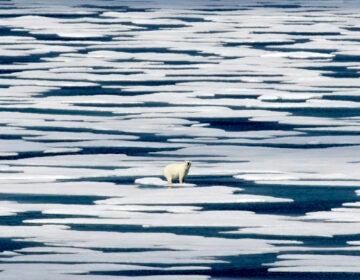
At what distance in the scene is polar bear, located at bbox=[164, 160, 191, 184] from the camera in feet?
25.4

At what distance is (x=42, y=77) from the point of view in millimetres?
13469

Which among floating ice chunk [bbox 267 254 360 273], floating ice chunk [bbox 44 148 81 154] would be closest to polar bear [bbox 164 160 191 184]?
floating ice chunk [bbox 44 148 81 154]

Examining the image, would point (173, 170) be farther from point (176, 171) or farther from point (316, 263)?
point (316, 263)

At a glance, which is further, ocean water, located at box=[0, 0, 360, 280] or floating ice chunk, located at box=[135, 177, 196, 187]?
floating ice chunk, located at box=[135, 177, 196, 187]

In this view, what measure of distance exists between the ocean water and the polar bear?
5 cm

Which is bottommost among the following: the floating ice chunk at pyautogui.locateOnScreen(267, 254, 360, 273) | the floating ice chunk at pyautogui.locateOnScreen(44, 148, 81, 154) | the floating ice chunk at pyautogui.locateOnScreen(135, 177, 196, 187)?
the floating ice chunk at pyautogui.locateOnScreen(267, 254, 360, 273)

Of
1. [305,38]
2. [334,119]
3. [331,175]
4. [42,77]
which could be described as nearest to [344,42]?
[305,38]

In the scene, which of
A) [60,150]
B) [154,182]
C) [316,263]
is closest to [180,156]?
[60,150]

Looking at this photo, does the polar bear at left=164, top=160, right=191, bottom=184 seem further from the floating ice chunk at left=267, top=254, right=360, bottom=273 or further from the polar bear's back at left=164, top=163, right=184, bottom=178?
the floating ice chunk at left=267, top=254, right=360, bottom=273

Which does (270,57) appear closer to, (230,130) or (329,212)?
(230,130)

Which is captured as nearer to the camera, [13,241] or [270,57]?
[13,241]

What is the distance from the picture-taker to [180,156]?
8.80 m

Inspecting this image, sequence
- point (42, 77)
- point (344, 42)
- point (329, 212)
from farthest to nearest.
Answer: point (344, 42) < point (42, 77) < point (329, 212)

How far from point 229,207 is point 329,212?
441 millimetres
